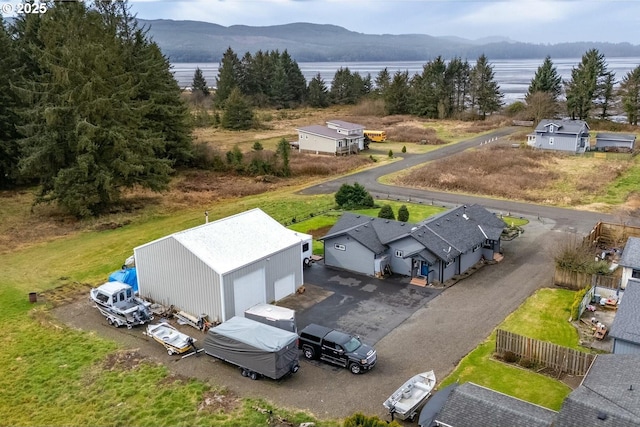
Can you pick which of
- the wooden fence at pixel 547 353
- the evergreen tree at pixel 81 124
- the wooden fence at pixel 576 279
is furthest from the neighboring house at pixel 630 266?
the evergreen tree at pixel 81 124

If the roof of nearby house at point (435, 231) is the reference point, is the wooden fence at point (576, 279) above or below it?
below

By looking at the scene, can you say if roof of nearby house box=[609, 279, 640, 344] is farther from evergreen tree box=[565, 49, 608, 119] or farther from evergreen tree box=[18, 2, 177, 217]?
evergreen tree box=[565, 49, 608, 119]

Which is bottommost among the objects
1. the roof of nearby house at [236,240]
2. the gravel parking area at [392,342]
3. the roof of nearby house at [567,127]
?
the gravel parking area at [392,342]

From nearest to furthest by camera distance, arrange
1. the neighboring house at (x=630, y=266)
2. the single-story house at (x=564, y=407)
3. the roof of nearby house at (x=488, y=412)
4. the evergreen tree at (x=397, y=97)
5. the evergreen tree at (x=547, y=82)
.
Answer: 1. the single-story house at (x=564, y=407)
2. the roof of nearby house at (x=488, y=412)
3. the neighboring house at (x=630, y=266)
4. the evergreen tree at (x=547, y=82)
5. the evergreen tree at (x=397, y=97)

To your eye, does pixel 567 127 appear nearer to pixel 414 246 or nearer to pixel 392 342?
pixel 414 246

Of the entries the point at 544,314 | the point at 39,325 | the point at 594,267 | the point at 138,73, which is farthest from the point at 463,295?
the point at 138,73

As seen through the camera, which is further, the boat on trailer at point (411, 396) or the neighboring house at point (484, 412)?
the boat on trailer at point (411, 396)

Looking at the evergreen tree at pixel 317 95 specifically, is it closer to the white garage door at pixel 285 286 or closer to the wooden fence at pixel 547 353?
the white garage door at pixel 285 286
